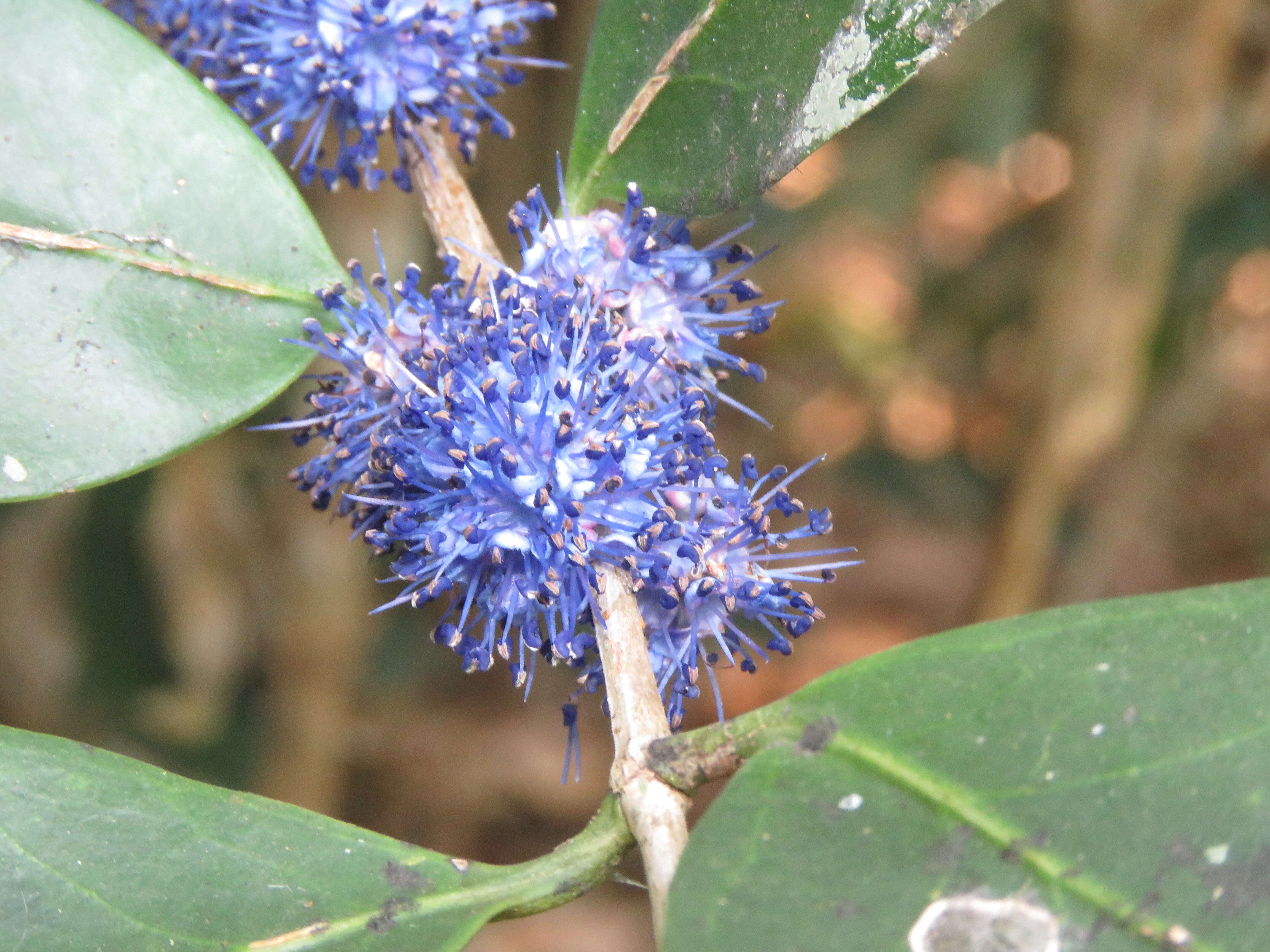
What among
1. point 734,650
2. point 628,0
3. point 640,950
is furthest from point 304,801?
point 628,0

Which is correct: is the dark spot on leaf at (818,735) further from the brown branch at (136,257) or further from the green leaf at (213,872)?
the brown branch at (136,257)

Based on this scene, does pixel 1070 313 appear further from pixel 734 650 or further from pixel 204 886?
pixel 204 886

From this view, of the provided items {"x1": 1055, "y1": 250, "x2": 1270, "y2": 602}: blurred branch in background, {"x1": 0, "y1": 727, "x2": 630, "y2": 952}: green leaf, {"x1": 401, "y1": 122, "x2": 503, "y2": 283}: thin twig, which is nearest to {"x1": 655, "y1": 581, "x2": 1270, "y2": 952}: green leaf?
{"x1": 0, "y1": 727, "x2": 630, "y2": 952}: green leaf

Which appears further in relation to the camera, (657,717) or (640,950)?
(640,950)

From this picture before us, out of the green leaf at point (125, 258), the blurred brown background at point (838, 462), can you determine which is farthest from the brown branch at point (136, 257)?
the blurred brown background at point (838, 462)

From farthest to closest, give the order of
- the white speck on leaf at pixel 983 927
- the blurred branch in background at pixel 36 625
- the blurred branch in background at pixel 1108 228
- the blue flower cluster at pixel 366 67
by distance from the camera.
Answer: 1. the blurred branch in background at pixel 36 625
2. the blurred branch in background at pixel 1108 228
3. the blue flower cluster at pixel 366 67
4. the white speck on leaf at pixel 983 927

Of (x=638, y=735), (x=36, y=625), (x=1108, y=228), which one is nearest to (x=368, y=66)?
(x=638, y=735)
